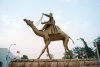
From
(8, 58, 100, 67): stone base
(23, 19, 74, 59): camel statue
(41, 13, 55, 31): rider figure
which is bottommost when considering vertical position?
(8, 58, 100, 67): stone base

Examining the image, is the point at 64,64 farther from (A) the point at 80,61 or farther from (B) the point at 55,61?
(A) the point at 80,61

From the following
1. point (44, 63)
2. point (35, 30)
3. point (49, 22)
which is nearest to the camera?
point (44, 63)

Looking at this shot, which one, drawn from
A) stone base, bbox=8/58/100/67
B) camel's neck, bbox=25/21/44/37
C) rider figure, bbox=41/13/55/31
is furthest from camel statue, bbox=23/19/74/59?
stone base, bbox=8/58/100/67

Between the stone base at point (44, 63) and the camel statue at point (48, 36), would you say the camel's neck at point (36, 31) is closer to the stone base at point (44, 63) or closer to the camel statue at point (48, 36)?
the camel statue at point (48, 36)

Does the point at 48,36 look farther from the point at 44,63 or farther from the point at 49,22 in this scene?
the point at 44,63

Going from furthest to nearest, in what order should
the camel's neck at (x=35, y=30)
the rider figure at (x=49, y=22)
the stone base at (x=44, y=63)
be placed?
→ the rider figure at (x=49, y=22), the camel's neck at (x=35, y=30), the stone base at (x=44, y=63)

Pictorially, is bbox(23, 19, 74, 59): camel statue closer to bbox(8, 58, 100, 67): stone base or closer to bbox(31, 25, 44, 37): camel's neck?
bbox(31, 25, 44, 37): camel's neck

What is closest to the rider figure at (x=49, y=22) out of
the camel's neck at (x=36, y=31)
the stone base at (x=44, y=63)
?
the camel's neck at (x=36, y=31)

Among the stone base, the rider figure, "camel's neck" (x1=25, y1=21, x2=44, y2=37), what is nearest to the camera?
the stone base

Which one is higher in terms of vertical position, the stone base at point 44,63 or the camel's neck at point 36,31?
the camel's neck at point 36,31

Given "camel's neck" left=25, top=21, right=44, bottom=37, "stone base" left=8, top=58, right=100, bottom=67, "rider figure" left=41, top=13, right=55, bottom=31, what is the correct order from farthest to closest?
"rider figure" left=41, top=13, right=55, bottom=31, "camel's neck" left=25, top=21, right=44, bottom=37, "stone base" left=8, top=58, right=100, bottom=67

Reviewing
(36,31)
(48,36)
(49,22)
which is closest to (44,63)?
(48,36)

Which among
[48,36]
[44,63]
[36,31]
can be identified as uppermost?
[36,31]

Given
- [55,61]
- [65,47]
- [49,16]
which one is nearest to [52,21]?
[49,16]
